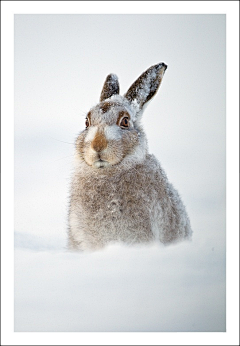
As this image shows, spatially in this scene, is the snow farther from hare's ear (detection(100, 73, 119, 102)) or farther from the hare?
hare's ear (detection(100, 73, 119, 102))

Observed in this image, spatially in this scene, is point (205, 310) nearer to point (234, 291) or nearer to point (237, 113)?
point (234, 291)

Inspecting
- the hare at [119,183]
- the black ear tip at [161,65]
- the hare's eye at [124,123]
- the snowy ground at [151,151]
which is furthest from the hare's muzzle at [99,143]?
the black ear tip at [161,65]

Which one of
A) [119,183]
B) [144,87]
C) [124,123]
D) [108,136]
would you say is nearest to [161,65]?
[144,87]

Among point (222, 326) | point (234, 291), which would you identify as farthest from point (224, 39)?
point (222, 326)

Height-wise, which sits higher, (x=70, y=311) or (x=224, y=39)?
(x=224, y=39)

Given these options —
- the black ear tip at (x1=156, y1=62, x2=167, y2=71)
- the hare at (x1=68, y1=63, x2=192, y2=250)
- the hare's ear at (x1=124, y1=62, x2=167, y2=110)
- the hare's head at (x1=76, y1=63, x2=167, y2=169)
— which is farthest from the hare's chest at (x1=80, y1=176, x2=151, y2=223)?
the black ear tip at (x1=156, y1=62, x2=167, y2=71)

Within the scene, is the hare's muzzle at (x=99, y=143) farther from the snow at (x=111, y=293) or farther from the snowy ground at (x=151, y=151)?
the snow at (x=111, y=293)
